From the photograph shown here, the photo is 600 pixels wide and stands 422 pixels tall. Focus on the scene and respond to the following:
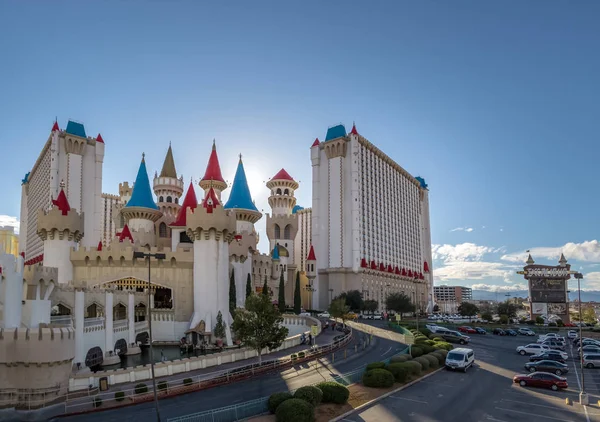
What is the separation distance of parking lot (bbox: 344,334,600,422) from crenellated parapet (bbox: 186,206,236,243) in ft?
83.2

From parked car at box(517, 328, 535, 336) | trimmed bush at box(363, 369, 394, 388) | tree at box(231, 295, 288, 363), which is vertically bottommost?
parked car at box(517, 328, 535, 336)

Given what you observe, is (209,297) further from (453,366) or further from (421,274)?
(421,274)

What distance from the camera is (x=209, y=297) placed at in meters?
44.9

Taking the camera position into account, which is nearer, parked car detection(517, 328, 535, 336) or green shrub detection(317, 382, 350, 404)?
green shrub detection(317, 382, 350, 404)

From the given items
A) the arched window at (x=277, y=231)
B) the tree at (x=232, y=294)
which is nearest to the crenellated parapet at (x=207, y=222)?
the tree at (x=232, y=294)

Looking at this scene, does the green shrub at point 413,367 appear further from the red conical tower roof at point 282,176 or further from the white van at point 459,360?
the red conical tower roof at point 282,176

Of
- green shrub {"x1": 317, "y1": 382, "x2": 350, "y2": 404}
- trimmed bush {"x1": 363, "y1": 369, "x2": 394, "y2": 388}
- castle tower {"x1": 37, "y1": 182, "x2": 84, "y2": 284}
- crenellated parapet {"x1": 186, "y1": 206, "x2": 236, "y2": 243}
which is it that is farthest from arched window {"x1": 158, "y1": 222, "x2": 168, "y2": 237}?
green shrub {"x1": 317, "y1": 382, "x2": 350, "y2": 404}

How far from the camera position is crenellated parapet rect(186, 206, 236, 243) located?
45531mm

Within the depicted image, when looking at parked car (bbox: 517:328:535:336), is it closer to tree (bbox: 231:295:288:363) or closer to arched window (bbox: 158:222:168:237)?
tree (bbox: 231:295:288:363)

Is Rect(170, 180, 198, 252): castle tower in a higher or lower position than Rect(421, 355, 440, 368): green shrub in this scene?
higher

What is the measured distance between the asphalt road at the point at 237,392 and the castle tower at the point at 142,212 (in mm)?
35870

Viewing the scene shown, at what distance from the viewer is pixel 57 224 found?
46469 mm

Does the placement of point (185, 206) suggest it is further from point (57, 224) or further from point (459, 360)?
point (459, 360)

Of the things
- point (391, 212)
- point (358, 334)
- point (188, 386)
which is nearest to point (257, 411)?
point (188, 386)
